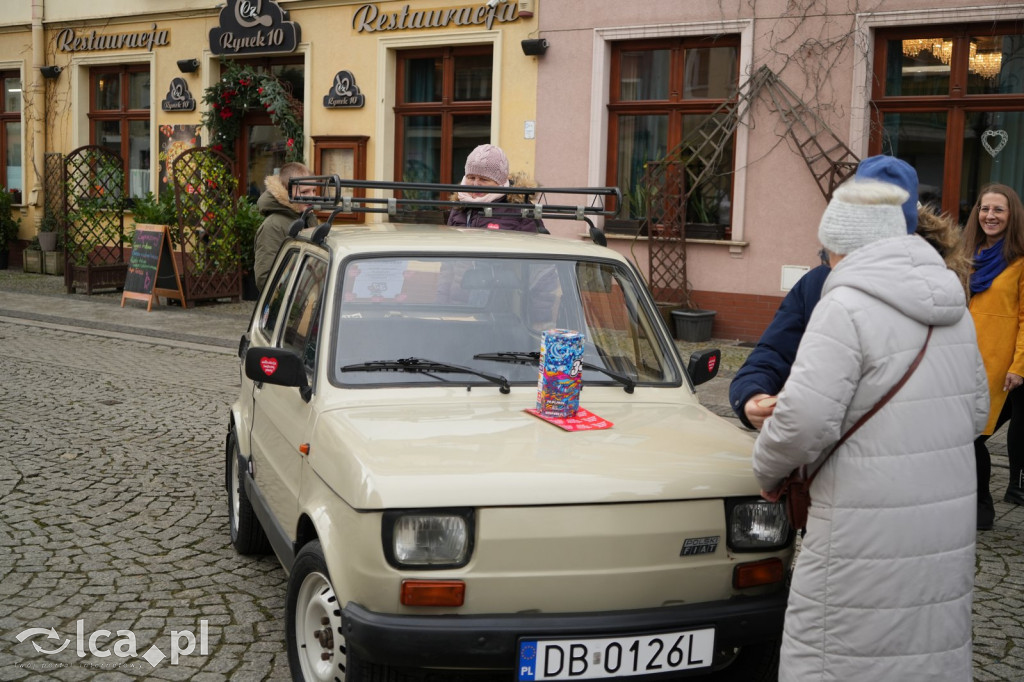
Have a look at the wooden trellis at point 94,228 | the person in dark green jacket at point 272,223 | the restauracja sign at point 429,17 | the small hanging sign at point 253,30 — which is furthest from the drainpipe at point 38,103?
the person in dark green jacket at point 272,223

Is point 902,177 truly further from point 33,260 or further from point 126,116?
point 33,260

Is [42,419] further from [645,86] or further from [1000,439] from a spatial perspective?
[645,86]

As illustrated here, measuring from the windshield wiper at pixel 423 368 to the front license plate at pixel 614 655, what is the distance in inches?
46.1

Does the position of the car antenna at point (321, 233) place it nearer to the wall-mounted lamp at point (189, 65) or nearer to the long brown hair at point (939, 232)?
the long brown hair at point (939, 232)

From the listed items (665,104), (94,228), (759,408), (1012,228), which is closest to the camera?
(759,408)

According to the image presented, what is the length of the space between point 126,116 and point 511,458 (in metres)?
19.1

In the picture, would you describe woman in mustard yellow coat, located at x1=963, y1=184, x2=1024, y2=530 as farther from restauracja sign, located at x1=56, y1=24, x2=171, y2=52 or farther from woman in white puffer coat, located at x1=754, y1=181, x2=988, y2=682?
restauracja sign, located at x1=56, y1=24, x2=171, y2=52

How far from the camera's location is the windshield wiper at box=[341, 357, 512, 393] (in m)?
4.26

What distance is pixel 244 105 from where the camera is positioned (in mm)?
18391

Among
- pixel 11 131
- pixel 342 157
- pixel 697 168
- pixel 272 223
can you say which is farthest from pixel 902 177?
pixel 11 131

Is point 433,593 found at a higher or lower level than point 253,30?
lower

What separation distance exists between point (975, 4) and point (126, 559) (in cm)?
1065

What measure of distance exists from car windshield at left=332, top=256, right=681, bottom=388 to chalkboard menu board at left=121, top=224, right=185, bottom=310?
474 inches

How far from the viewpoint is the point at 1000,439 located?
9.08 m
